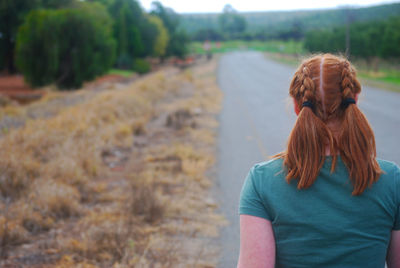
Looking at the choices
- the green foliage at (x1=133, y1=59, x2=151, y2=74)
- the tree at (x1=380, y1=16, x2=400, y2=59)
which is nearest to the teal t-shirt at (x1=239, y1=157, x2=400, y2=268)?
the tree at (x1=380, y1=16, x2=400, y2=59)

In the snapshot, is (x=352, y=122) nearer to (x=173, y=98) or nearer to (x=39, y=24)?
(x=173, y=98)

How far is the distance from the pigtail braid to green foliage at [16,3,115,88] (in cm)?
2595

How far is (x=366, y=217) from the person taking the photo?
1.47 metres

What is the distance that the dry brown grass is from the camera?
416cm

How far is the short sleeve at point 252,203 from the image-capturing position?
1505mm

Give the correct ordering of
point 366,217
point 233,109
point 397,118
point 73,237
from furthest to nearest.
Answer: point 233,109
point 397,118
point 73,237
point 366,217

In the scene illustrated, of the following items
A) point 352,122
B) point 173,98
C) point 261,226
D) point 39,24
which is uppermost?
point 39,24

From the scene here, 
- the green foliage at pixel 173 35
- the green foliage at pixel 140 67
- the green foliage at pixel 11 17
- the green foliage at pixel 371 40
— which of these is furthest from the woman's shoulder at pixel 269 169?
the green foliage at pixel 173 35

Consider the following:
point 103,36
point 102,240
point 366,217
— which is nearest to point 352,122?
point 366,217

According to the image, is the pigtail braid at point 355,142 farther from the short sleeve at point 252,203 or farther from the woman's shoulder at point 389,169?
the short sleeve at point 252,203

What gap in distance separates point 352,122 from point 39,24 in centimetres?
2611

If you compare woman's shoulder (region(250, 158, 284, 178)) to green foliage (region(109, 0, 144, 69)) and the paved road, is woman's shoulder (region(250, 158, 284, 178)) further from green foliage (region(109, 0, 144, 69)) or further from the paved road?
green foliage (region(109, 0, 144, 69))

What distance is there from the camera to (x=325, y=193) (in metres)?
1.47

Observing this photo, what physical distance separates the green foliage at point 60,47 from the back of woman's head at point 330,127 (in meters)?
25.9
